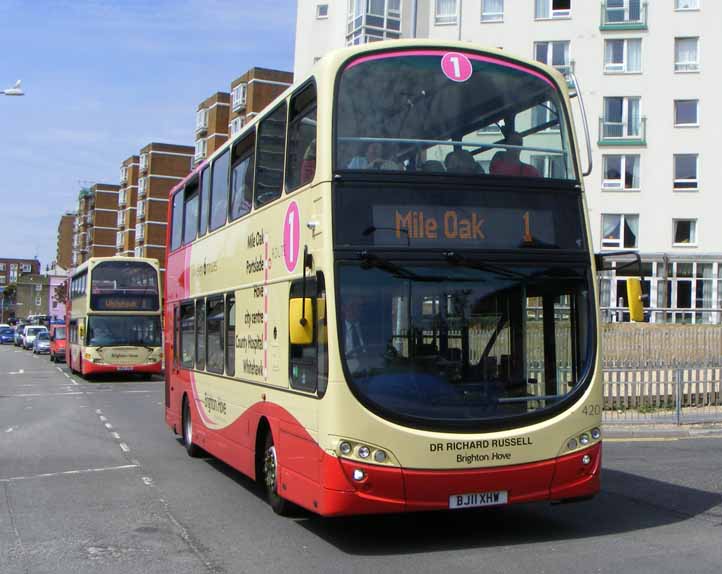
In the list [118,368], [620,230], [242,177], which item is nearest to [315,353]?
[242,177]

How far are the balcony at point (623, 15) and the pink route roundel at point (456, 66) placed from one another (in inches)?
1534

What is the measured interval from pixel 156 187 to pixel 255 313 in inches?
3699

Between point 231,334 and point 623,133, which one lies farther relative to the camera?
point 623,133

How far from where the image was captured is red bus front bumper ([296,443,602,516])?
24.8ft

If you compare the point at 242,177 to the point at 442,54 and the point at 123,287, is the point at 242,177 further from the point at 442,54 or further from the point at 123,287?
the point at 123,287

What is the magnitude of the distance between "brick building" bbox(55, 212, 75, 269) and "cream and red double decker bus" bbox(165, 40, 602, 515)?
516 feet

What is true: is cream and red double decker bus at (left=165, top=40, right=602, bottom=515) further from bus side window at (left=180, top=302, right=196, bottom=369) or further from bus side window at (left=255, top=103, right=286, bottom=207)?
bus side window at (left=180, top=302, right=196, bottom=369)

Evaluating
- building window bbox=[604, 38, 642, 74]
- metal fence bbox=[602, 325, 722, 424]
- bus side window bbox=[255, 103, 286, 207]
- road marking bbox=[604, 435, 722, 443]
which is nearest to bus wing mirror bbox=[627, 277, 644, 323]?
bus side window bbox=[255, 103, 286, 207]

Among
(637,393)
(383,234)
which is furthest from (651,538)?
(637,393)

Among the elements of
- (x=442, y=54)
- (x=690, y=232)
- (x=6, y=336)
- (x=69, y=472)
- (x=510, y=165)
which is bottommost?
(x=69, y=472)

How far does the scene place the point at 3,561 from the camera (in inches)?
301

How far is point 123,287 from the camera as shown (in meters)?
33.0

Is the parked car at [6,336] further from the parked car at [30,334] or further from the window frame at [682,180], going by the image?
the window frame at [682,180]

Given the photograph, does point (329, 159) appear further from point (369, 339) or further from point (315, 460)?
point (315, 460)
